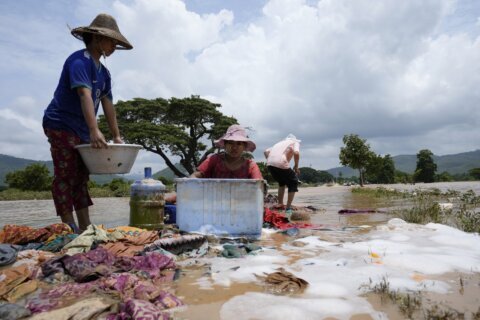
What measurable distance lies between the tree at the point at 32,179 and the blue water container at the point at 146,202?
71.3 feet

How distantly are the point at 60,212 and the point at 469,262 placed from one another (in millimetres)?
3435

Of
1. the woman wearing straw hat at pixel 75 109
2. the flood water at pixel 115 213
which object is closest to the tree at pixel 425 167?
the flood water at pixel 115 213

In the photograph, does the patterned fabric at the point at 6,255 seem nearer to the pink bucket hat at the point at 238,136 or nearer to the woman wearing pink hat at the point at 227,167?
the woman wearing pink hat at the point at 227,167

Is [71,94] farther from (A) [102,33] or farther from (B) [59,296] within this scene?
(B) [59,296]

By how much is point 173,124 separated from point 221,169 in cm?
2210

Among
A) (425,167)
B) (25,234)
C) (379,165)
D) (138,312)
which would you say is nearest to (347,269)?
(138,312)

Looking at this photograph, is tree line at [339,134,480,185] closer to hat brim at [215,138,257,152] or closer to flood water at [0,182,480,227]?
flood water at [0,182,480,227]

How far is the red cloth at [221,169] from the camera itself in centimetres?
425

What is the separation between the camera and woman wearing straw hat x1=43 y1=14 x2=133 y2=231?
3.28m

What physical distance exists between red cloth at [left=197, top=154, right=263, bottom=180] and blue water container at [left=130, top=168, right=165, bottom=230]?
57 cm

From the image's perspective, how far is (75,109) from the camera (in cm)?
344

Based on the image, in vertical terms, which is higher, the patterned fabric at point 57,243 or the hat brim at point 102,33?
the hat brim at point 102,33

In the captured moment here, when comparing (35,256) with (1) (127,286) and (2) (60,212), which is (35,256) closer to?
(2) (60,212)

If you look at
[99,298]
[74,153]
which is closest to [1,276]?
[99,298]
